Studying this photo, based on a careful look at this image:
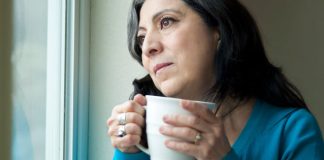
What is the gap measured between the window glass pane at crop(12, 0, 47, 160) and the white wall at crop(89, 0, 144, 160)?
4.6 inches

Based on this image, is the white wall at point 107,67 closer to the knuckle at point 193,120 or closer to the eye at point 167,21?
the eye at point 167,21

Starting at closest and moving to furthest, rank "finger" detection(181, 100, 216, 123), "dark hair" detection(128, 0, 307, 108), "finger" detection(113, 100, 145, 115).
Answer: "finger" detection(181, 100, 216, 123) < "finger" detection(113, 100, 145, 115) < "dark hair" detection(128, 0, 307, 108)

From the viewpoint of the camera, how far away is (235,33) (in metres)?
0.78

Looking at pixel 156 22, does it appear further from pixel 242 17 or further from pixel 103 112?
pixel 103 112

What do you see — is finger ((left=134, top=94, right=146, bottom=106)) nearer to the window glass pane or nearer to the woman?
the woman

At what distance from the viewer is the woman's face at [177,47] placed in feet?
2.33

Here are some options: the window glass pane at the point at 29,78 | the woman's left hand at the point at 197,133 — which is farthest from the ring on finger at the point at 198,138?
the window glass pane at the point at 29,78

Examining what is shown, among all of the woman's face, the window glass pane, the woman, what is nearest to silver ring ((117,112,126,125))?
the woman

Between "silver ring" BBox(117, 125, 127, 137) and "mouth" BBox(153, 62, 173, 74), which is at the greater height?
"mouth" BBox(153, 62, 173, 74)

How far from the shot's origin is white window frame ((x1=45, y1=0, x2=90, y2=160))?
88cm

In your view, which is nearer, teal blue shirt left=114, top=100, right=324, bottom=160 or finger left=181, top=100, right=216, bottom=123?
finger left=181, top=100, right=216, bottom=123

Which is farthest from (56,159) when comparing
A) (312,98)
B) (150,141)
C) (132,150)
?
(312,98)

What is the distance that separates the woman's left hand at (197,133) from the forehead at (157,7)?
249 millimetres

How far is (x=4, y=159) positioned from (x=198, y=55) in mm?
377
